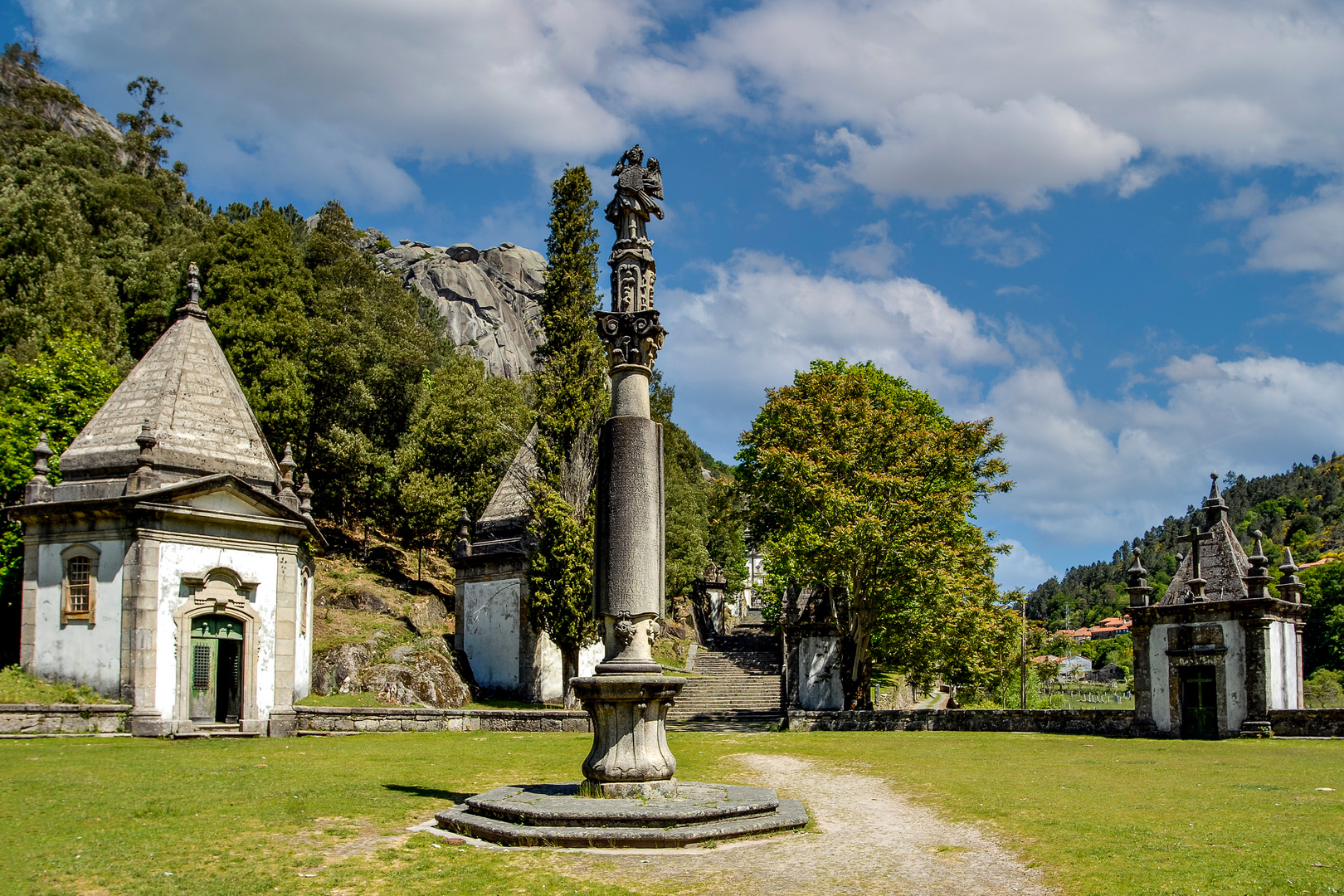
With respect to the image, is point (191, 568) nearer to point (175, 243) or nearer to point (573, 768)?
point (573, 768)

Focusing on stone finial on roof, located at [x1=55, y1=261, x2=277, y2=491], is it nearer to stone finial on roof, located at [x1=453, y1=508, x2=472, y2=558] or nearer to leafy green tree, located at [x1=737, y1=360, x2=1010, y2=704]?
stone finial on roof, located at [x1=453, y1=508, x2=472, y2=558]

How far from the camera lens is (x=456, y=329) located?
108 meters

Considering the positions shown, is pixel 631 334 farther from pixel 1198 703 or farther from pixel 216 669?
pixel 1198 703

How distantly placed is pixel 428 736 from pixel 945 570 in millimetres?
14486

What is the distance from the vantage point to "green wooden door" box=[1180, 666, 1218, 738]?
91.0ft

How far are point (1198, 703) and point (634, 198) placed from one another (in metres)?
24.0

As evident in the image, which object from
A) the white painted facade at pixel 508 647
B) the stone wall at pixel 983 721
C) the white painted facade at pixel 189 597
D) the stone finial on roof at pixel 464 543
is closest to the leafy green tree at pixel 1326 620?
the stone wall at pixel 983 721

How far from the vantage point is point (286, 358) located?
41500mm

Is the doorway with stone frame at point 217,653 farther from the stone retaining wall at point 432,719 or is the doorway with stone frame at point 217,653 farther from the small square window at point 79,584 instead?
the small square window at point 79,584

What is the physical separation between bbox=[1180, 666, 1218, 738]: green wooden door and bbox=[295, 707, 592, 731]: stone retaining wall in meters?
16.9

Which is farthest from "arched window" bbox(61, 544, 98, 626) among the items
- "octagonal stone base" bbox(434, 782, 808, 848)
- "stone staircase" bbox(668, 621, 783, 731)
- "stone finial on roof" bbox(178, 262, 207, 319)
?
"stone staircase" bbox(668, 621, 783, 731)

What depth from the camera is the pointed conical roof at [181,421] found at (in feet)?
75.7

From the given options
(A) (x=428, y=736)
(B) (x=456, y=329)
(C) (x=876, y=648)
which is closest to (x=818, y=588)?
(C) (x=876, y=648)

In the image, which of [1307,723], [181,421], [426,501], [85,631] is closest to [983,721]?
[1307,723]
